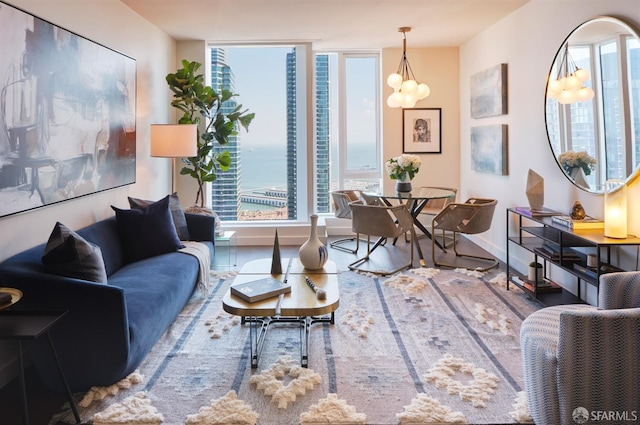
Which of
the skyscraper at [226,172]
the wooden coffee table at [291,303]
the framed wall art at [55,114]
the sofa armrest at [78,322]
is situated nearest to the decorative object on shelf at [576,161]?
the wooden coffee table at [291,303]

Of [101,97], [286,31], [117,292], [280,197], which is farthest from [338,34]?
[117,292]

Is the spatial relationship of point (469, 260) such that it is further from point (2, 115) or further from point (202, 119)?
point (2, 115)

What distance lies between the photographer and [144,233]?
3.85m

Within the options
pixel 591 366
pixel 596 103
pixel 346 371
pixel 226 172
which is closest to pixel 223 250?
pixel 226 172

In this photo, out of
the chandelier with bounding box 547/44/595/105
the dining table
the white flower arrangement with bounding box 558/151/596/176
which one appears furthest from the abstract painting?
the white flower arrangement with bounding box 558/151/596/176

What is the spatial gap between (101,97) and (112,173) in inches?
25.7

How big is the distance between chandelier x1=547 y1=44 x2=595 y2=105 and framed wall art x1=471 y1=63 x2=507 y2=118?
1119 mm

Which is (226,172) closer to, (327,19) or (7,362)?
(327,19)

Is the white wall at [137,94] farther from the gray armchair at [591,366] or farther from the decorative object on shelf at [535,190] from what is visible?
the decorative object on shelf at [535,190]

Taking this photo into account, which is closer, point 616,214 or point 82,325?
point 82,325

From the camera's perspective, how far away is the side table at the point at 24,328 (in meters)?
1.89

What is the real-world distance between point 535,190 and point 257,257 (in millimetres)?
3153

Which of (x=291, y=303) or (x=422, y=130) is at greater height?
(x=422, y=130)

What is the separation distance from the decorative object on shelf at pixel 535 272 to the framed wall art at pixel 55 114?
360cm
